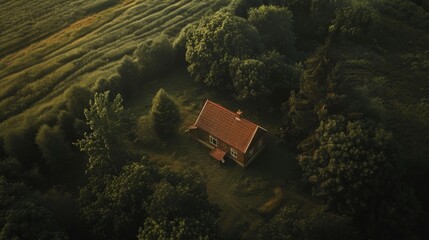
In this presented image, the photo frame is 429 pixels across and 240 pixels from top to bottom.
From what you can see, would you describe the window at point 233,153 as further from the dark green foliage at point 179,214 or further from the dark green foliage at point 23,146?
the dark green foliage at point 23,146

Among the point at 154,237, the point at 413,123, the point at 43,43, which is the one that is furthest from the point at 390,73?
the point at 43,43

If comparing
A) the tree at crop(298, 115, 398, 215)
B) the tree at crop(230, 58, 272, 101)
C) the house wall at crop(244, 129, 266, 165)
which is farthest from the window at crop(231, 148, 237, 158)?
the tree at crop(298, 115, 398, 215)

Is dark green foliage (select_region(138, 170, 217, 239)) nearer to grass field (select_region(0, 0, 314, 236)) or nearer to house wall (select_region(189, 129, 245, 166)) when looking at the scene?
grass field (select_region(0, 0, 314, 236))

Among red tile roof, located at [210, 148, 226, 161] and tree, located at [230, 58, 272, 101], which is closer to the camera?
red tile roof, located at [210, 148, 226, 161]

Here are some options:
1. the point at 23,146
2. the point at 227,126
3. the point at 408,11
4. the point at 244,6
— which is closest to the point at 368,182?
the point at 227,126

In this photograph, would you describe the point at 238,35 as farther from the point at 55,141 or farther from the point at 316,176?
the point at 55,141

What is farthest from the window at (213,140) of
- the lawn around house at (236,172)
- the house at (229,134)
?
the lawn around house at (236,172)
